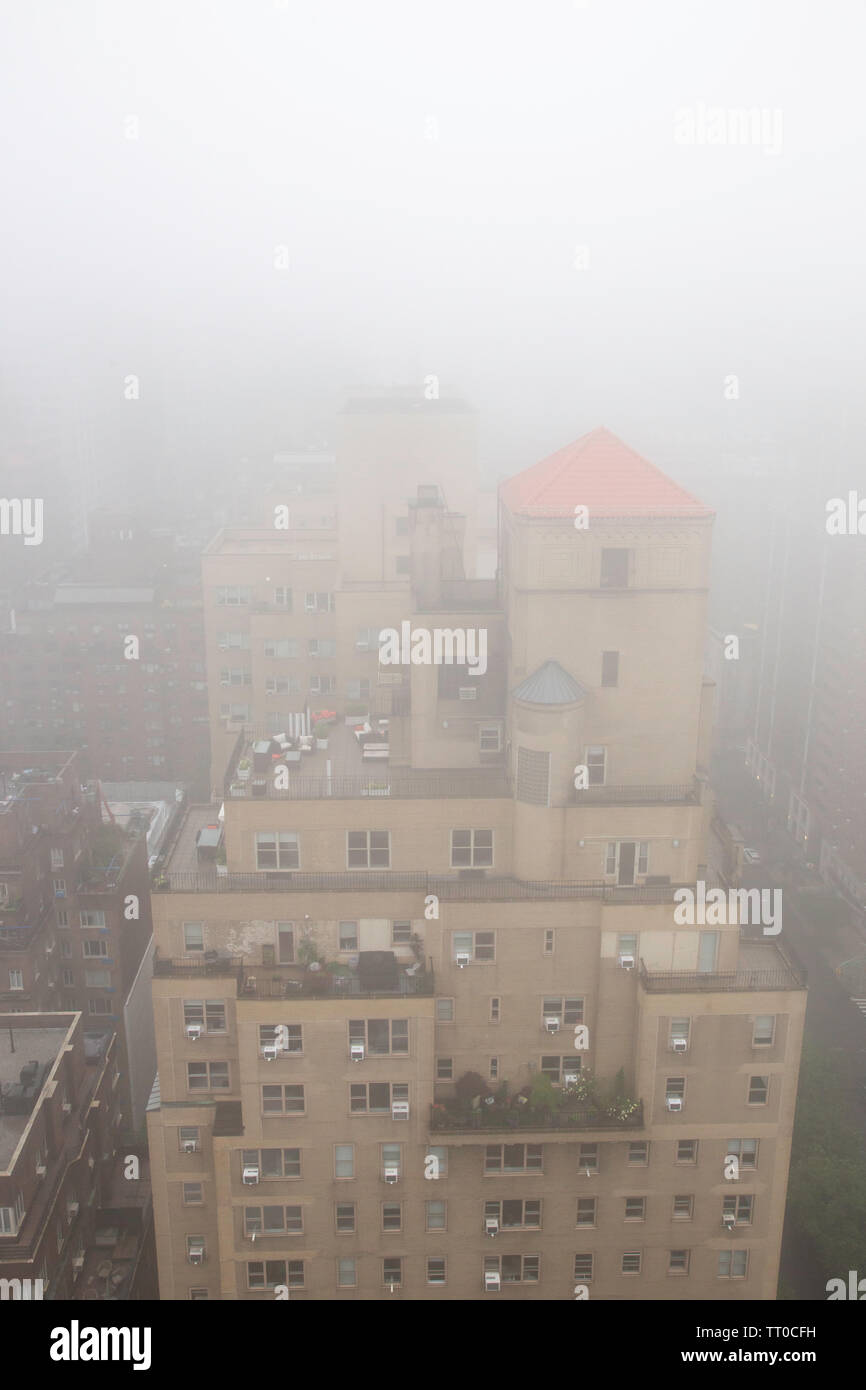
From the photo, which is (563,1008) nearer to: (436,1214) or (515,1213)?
(515,1213)

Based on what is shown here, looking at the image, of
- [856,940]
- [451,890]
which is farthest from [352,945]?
[856,940]

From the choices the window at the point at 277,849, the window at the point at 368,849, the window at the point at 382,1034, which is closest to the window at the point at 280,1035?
the window at the point at 382,1034

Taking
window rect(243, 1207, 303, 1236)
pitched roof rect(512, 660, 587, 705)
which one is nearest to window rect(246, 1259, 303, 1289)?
window rect(243, 1207, 303, 1236)

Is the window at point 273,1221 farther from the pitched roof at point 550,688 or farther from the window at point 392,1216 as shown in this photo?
the pitched roof at point 550,688

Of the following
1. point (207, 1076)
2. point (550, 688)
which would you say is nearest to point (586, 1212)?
point (207, 1076)

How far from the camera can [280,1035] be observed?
83.8 ft

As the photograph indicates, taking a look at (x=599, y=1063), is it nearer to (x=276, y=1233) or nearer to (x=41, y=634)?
(x=276, y=1233)

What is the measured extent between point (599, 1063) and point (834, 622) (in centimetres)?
6042

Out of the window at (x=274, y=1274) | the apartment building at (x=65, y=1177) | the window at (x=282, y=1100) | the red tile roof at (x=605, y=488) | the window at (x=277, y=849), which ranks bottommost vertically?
the apartment building at (x=65, y=1177)

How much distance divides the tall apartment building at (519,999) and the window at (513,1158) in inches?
2.3

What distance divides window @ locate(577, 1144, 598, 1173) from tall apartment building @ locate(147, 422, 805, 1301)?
0.05 meters

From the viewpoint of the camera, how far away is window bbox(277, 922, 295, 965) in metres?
26.3

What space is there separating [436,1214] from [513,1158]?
255 cm

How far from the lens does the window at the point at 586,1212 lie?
89.2 feet
